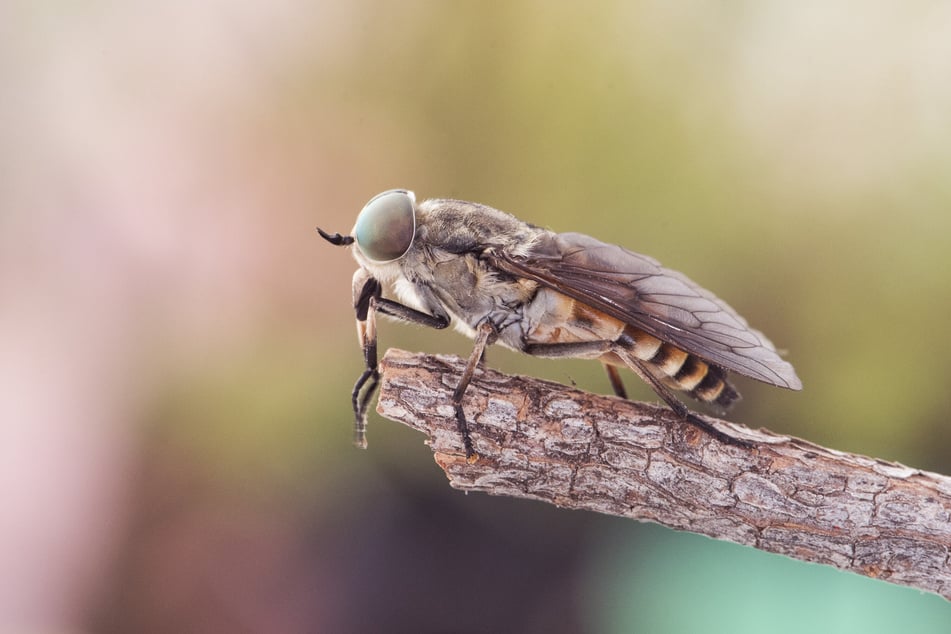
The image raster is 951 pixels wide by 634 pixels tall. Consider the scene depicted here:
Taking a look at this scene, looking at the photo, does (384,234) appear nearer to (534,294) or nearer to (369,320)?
(369,320)

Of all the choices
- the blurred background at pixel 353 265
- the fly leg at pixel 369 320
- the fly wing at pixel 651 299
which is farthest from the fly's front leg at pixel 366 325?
the blurred background at pixel 353 265

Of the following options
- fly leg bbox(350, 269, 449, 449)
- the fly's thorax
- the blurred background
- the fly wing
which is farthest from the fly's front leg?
the blurred background

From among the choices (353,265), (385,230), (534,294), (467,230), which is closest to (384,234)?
(385,230)

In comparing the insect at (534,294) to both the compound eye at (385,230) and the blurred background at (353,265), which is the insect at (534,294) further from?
the blurred background at (353,265)

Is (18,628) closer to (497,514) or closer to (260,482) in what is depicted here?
(260,482)

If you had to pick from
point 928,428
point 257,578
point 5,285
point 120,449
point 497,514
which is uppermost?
point 928,428

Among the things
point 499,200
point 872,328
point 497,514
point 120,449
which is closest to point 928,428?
point 872,328
